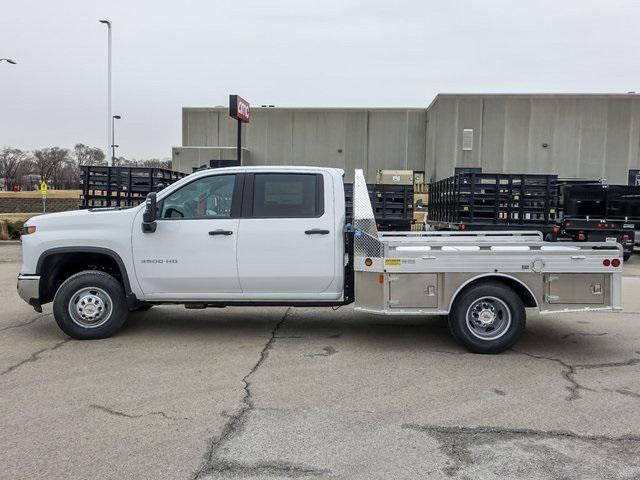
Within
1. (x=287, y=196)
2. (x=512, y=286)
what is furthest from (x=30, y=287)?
(x=512, y=286)

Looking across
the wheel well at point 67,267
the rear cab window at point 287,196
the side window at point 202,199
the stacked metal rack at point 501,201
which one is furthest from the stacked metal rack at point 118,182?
the rear cab window at point 287,196

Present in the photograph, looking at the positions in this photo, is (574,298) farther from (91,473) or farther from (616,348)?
(91,473)

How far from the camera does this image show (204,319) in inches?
320

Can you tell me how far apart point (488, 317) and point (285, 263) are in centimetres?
227

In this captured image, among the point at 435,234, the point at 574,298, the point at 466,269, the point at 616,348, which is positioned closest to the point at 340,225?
the point at 466,269

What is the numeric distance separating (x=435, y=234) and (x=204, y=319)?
3392mm

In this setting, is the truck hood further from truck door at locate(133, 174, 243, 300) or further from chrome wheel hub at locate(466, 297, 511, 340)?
chrome wheel hub at locate(466, 297, 511, 340)

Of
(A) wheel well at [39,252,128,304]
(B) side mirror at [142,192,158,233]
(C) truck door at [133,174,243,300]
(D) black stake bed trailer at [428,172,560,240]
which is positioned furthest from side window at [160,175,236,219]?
(D) black stake bed trailer at [428,172,560,240]

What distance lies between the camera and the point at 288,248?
21.2 ft

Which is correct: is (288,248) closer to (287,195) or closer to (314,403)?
(287,195)

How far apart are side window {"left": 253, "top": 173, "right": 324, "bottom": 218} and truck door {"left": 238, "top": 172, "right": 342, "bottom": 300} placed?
0.04 ft

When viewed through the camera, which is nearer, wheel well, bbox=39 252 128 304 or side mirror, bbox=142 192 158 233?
side mirror, bbox=142 192 158 233

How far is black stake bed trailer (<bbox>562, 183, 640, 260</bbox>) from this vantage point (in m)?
17.9

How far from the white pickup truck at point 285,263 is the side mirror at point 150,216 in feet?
0.04
